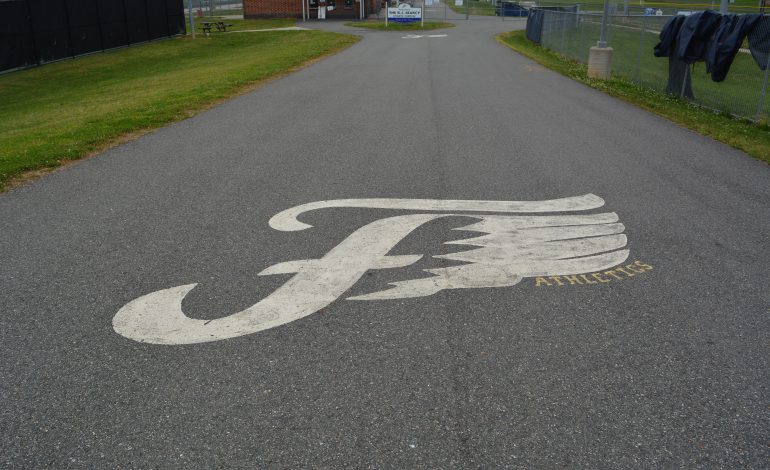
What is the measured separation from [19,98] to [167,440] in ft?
67.7

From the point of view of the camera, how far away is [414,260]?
5.43 m

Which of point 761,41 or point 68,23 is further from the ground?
point 68,23

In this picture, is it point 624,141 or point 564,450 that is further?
point 624,141

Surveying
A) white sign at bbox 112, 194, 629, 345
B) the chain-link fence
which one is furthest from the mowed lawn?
the chain-link fence

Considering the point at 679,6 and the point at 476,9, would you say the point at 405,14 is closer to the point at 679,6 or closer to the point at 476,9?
the point at 679,6

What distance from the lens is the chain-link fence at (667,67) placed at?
496 inches

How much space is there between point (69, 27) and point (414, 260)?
27.8 metres

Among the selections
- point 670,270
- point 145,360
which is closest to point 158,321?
point 145,360

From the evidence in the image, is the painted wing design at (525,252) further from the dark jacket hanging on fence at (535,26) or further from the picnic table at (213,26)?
the picnic table at (213,26)

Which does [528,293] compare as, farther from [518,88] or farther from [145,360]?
[518,88]

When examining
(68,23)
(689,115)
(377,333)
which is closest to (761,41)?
(689,115)

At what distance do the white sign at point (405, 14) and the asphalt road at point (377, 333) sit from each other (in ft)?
133

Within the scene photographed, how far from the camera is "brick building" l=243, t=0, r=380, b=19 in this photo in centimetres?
5584

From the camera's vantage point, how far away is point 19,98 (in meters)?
20.1
